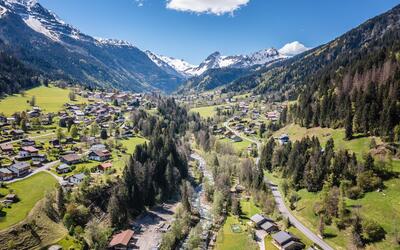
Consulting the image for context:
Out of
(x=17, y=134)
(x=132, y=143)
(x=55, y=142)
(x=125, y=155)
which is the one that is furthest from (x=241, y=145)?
(x=17, y=134)

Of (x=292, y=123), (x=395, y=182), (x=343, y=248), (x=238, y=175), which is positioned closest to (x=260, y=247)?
(x=343, y=248)

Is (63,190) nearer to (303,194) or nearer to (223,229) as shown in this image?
(223,229)

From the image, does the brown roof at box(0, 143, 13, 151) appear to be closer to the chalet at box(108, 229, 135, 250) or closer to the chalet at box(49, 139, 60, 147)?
the chalet at box(49, 139, 60, 147)

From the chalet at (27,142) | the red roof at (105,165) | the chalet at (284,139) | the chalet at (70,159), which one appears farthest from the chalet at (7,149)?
the chalet at (284,139)

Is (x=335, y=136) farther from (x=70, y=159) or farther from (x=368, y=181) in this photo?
(x=70, y=159)

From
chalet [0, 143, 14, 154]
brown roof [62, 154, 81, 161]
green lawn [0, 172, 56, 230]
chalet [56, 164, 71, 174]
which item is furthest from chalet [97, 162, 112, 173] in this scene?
chalet [0, 143, 14, 154]

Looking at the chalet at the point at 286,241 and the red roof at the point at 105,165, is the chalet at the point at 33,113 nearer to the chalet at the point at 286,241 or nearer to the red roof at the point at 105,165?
the red roof at the point at 105,165
